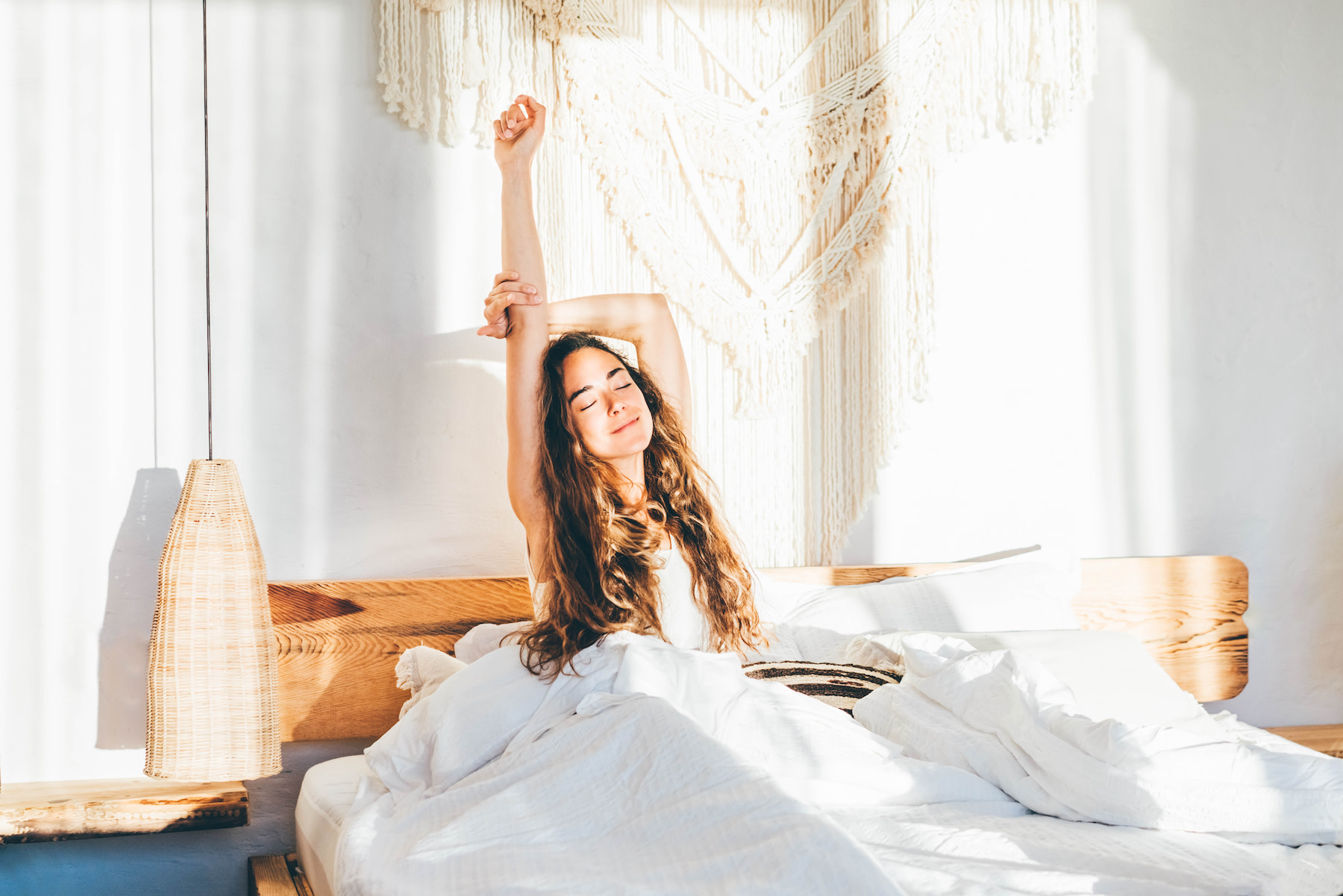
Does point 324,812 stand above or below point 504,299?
below

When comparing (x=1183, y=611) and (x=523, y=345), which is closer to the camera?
(x=523, y=345)

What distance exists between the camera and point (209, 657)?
1646 millimetres

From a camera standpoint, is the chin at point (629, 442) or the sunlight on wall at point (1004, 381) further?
the sunlight on wall at point (1004, 381)

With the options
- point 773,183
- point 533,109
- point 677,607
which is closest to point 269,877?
point 677,607

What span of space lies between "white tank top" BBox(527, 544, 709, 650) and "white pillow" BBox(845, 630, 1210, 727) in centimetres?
23

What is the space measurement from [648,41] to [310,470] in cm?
99

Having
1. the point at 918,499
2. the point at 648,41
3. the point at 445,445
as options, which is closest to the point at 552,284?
the point at 445,445

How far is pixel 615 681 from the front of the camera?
1309 mm

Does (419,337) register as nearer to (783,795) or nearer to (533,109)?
(533,109)

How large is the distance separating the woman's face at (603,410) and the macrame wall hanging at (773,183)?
255mm

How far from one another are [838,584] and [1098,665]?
1.69ft

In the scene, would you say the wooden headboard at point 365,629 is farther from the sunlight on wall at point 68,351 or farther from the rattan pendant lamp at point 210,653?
the sunlight on wall at point 68,351

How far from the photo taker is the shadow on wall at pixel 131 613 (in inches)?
70.6

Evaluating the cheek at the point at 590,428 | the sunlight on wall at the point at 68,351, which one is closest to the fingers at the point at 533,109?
the cheek at the point at 590,428
